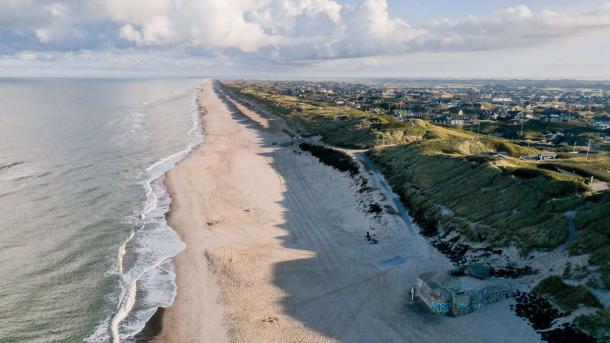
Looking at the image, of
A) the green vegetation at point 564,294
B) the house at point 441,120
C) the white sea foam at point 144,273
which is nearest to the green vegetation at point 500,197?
the green vegetation at point 564,294

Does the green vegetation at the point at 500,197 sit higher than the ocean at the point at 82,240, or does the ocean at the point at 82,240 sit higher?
the green vegetation at the point at 500,197

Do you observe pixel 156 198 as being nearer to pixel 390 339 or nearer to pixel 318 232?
pixel 318 232

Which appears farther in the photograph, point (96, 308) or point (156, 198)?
point (156, 198)

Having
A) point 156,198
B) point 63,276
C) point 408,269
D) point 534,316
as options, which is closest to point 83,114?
point 156,198

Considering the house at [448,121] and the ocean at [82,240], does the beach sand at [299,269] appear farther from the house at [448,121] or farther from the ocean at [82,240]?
the house at [448,121]

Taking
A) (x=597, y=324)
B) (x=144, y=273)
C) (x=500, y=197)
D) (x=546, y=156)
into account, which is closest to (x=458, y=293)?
(x=597, y=324)

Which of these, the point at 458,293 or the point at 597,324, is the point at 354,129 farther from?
the point at 597,324
